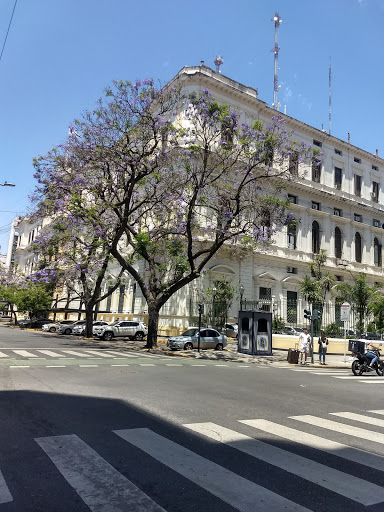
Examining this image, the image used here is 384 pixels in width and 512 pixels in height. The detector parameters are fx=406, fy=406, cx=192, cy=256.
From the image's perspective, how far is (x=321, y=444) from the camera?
5.57 meters

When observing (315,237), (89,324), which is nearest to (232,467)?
(89,324)

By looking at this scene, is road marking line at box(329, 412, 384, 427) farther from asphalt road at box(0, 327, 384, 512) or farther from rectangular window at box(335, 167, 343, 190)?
rectangular window at box(335, 167, 343, 190)

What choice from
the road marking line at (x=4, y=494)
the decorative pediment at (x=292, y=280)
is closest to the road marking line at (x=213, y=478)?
the road marking line at (x=4, y=494)

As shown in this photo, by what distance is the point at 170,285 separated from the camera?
76.1 feet

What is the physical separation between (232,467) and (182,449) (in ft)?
2.54

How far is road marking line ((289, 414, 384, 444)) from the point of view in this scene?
20.2ft

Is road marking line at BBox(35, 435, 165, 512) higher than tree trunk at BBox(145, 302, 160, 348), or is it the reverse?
tree trunk at BBox(145, 302, 160, 348)

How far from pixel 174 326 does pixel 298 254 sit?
1503 centimetres

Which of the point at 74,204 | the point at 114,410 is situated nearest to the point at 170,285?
the point at 74,204

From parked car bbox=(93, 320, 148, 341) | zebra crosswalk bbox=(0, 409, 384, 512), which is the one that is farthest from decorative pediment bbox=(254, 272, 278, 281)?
zebra crosswalk bbox=(0, 409, 384, 512)

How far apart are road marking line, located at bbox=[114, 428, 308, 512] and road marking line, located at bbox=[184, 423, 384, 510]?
203mm

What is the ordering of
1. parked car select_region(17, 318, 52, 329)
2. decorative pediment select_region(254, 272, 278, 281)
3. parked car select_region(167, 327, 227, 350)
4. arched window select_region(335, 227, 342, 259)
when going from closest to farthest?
1. parked car select_region(167, 327, 227, 350)
2. decorative pediment select_region(254, 272, 278, 281)
3. arched window select_region(335, 227, 342, 259)
4. parked car select_region(17, 318, 52, 329)

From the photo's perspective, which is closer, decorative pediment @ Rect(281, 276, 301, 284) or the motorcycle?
the motorcycle

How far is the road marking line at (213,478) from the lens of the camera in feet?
11.8
